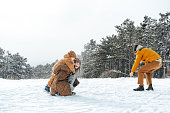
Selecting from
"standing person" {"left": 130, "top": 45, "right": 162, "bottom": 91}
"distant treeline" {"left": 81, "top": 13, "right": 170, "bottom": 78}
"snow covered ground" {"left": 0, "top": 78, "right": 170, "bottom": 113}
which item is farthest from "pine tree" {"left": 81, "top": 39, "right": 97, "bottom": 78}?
"snow covered ground" {"left": 0, "top": 78, "right": 170, "bottom": 113}

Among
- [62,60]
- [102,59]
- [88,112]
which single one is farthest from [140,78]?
[102,59]

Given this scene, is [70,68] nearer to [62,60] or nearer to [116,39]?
[62,60]

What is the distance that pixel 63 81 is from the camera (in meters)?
4.01

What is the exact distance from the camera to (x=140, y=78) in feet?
15.5

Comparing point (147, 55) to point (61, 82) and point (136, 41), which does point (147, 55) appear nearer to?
point (61, 82)

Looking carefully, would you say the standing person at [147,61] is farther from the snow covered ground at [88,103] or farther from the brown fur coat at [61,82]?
the brown fur coat at [61,82]

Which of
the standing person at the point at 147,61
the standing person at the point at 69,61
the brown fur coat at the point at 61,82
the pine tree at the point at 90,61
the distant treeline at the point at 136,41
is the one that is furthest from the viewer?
the pine tree at the point at 90,61

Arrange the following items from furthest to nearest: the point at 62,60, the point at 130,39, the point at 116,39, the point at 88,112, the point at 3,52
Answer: the point at 3,52 → the point at 116,39 → the point at 130,39 → the point at 62,60 → the point at 88,112

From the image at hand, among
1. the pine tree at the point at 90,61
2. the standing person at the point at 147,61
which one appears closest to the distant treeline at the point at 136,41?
the pine tree at the point at 90,61

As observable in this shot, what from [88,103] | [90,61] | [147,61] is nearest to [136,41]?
[90,61]

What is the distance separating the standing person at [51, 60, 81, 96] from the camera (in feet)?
12.9

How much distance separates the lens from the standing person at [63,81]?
392cm

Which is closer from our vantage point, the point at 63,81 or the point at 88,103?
the point at 88,103

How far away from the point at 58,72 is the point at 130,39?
24949 millimetres
